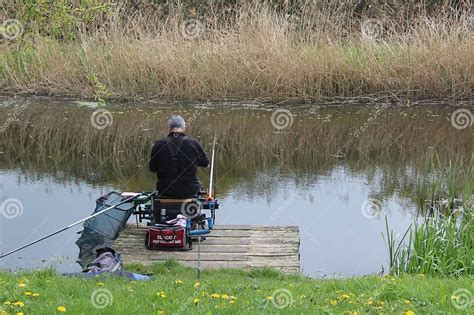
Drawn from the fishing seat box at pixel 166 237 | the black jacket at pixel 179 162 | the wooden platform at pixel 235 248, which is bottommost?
the wooden platform at pixel 235 248

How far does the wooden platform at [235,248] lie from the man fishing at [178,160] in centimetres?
59

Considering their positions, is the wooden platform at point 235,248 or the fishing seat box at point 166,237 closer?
the wooden platform at point 235,248

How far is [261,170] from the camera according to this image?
39.4ft

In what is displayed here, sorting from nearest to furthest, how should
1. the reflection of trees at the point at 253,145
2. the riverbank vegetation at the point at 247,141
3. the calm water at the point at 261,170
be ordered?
1. the calm water at the point at 261,170
2. the reflection of trees at the point at 253,145
3. the riverbank vegetation at the point at 247,141

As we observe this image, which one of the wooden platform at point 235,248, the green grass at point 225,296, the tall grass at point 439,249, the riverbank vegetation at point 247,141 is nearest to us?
the green grass at point 225,296

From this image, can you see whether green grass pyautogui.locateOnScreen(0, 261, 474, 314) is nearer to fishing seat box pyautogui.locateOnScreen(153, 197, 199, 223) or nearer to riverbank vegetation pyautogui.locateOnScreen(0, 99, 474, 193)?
fishing seat box pyautogui.locateOnScreen(153, 197, 199, 223)

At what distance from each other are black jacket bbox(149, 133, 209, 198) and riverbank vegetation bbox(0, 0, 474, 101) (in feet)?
27.0

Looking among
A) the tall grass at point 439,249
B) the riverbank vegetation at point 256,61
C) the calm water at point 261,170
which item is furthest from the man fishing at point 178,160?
the riverbank vegetation at point 256,61

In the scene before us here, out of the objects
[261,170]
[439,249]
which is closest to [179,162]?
[439,249]

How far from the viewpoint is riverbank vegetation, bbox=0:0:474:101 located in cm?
1619

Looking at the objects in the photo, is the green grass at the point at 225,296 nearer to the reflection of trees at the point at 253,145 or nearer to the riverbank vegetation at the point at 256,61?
the reflection of trees at the point at 253,145

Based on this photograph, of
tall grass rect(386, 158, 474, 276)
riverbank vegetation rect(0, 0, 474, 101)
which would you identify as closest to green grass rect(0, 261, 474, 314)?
tall grass rect(386, 158, 474, 276)

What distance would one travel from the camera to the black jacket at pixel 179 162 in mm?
8062

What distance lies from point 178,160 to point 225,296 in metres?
3.04
